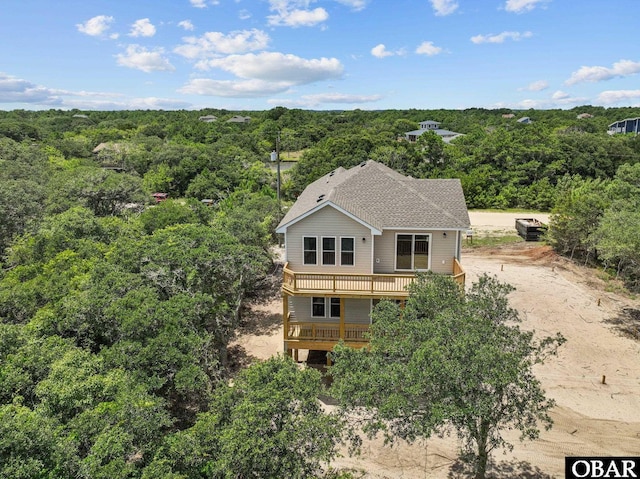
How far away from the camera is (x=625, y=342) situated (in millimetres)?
21344

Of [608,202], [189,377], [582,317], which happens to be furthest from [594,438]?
[608,202]

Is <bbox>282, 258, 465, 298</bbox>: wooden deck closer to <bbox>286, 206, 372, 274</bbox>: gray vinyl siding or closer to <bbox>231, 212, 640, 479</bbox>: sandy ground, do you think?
<bbox>286, 206, 372, 274</bbox>: gray vinyl siding

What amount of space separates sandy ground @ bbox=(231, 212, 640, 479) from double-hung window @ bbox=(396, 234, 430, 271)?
6.94 meters

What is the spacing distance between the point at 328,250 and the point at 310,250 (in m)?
0.80

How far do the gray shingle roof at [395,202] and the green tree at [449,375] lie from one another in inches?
270

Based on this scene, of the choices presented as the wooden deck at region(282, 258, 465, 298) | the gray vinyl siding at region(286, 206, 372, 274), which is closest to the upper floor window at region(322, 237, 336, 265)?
the gray vinyl siding at region(286, 206, 372, 274)

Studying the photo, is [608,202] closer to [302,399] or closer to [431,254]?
[431,254]

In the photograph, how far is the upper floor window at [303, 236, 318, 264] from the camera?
19156 millimetres

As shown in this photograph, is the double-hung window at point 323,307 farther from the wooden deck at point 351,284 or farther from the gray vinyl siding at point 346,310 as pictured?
the wooden deck at point 351,284

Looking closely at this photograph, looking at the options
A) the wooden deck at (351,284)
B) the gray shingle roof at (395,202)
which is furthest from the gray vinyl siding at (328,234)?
the wooden deck at (351,284)

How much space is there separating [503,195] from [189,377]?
52.5 m

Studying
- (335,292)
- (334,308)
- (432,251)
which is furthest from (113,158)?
(432,251)

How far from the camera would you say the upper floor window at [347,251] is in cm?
1898

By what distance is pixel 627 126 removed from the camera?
339 ft
